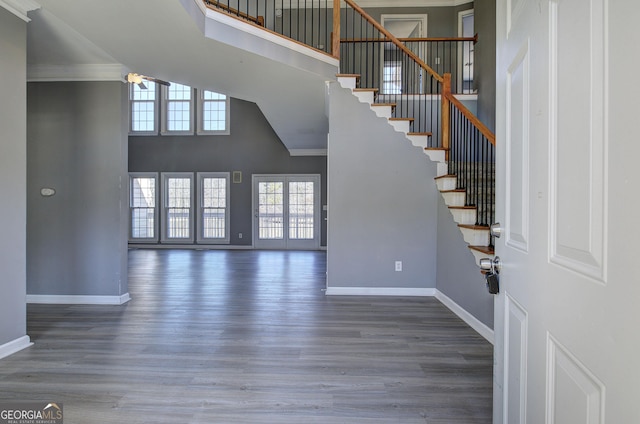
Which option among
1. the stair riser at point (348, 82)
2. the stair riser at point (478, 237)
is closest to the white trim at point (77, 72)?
the stair riser at point (348, 82)

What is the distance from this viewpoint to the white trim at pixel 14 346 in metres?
2.69

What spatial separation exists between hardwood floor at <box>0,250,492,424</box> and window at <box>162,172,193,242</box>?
4.98 metres

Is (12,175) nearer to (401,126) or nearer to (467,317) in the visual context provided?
(401,126)

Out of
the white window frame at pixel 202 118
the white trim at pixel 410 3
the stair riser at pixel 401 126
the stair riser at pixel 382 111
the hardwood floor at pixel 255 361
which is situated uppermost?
the white trim at pixel 410 3

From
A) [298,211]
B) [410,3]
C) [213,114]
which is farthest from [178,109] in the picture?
[410,3]

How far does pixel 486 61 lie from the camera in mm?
5180

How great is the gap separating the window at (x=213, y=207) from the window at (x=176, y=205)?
306 mm

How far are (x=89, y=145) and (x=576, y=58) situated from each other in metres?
4.70

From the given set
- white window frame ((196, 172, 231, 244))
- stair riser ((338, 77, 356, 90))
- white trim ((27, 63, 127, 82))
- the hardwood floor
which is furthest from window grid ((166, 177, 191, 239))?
stair riser ((338, 77, 356, 90))

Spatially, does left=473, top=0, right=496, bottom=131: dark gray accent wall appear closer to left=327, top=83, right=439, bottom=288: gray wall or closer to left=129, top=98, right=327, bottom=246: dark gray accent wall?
left=327, top=83, right=439, bottom=288: gray wall

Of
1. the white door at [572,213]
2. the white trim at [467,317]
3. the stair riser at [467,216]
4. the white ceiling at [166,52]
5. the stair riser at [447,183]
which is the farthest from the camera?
the stair riser at [447,183]

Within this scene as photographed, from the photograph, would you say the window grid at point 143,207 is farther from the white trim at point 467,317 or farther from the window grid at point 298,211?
the white trim at point 467,317

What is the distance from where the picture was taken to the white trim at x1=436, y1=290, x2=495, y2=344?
3.04 m

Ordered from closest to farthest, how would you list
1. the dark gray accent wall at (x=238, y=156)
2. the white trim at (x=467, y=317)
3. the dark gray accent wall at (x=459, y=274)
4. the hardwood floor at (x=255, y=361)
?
the hardwood floor at (x=255, y=361) → the white trim at (x=467, y=317) → the dark gray accent wall at (x=459, y=274) → the dark gray accent wall at (x=238, y=156)
